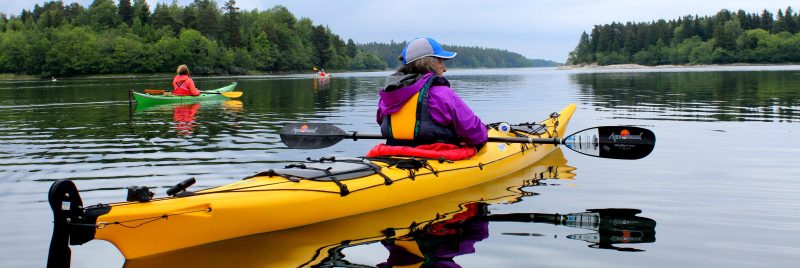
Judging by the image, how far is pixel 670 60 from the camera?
163750 mm

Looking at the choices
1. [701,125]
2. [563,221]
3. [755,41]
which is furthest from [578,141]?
[755,41]

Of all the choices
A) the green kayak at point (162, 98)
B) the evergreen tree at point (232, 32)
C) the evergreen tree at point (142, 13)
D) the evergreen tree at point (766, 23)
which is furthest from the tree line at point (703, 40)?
the green kayak at point (162, 98)

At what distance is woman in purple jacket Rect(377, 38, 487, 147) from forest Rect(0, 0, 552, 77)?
356 feet

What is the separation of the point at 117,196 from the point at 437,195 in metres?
3.84

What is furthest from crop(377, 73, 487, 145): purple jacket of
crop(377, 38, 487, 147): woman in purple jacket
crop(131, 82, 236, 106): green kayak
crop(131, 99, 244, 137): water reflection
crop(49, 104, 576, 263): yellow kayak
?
crop(131, 82, 236, 106): green kayak

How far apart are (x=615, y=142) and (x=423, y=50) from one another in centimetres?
284

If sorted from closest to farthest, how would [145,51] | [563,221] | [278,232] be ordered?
[278,232] → [563,221] → [145,51]

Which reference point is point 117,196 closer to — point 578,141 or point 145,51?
point 578,141

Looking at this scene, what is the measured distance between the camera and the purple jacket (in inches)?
309

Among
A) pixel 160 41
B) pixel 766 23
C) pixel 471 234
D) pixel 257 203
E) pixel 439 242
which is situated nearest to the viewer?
pixel 257 203

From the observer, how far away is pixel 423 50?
805 centimetres

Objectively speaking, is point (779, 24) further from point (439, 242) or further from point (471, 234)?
point (439, 242)

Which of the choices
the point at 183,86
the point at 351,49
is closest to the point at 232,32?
the point at 351,49

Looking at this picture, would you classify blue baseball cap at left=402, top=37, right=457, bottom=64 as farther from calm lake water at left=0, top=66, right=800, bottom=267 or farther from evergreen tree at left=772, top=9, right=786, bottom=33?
evergreen tree at left=772, top=9, right=786, bottom=33
